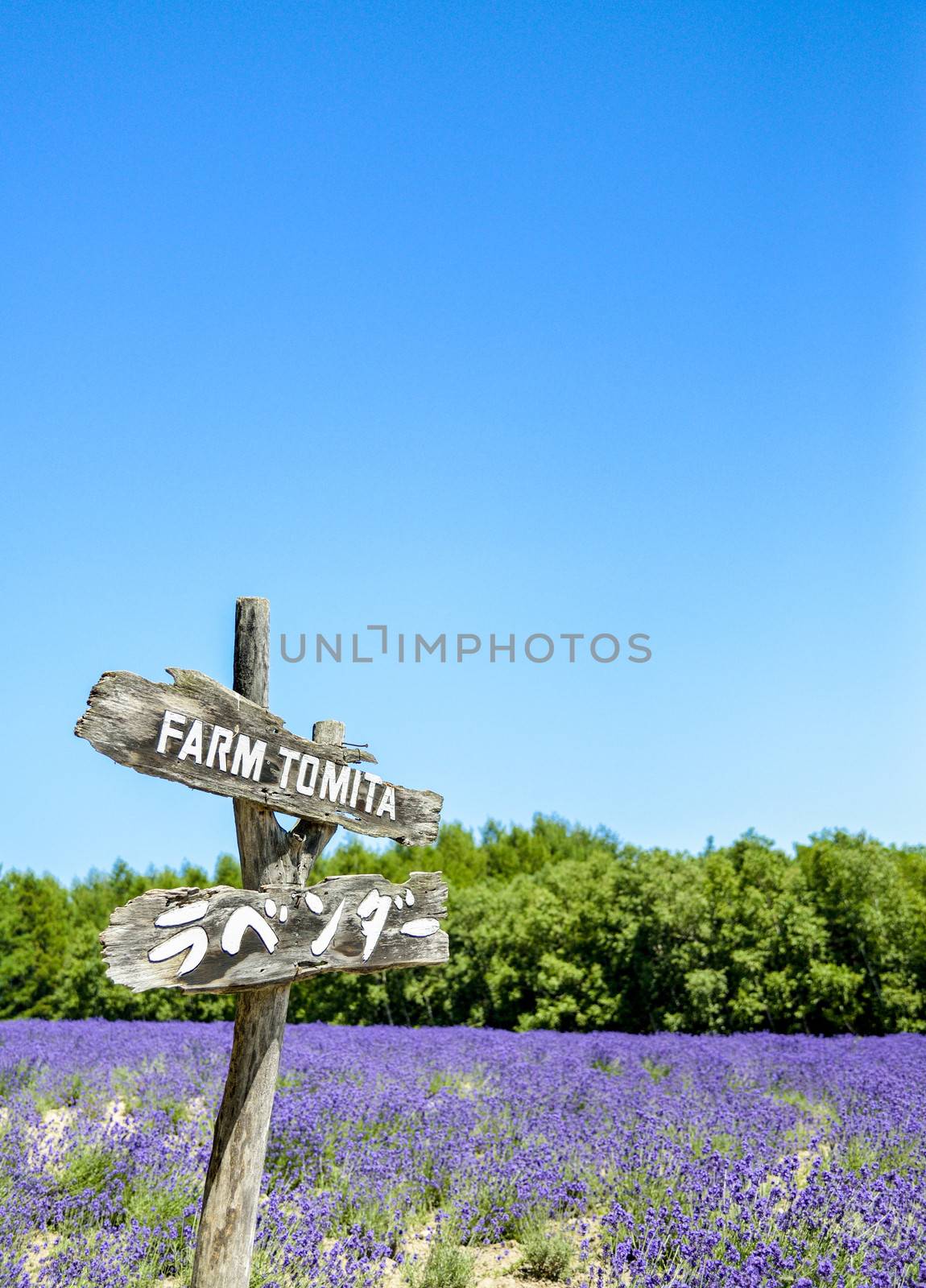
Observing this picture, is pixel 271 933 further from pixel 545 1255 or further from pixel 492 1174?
pixel 492 1174

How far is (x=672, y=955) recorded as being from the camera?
19.7 m

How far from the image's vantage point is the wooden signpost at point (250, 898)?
2855 mm

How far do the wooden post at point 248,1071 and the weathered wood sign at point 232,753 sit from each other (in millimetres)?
124

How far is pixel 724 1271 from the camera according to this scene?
11.5 feet

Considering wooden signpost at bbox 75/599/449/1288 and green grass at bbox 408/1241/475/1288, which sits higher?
wooden signpost at bbox 75/599/449/1288

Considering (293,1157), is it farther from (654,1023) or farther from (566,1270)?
(654,1023)

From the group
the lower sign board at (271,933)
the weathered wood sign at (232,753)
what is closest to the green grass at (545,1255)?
the lower sign board at (271,933)

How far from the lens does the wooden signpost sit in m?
2.86

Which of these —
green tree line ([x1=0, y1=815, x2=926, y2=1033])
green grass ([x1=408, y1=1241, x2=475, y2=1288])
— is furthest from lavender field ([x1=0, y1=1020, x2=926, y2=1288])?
green tree line ([x1=0, y1=815, x2=926, y2=1033])

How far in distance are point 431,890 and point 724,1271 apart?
1816mm

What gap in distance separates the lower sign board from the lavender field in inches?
59.1

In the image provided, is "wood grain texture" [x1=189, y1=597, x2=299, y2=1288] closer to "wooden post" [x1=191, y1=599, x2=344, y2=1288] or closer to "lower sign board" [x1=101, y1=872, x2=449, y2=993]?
"wooden post" [x1=191, y1=599, x2=344, y2=1288]

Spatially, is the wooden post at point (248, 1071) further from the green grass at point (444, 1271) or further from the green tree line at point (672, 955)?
the green tree line at point (672, 955)

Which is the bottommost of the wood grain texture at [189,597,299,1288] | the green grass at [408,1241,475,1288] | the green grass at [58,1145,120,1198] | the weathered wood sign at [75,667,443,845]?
the green grass at [408,1241,475,1288]
